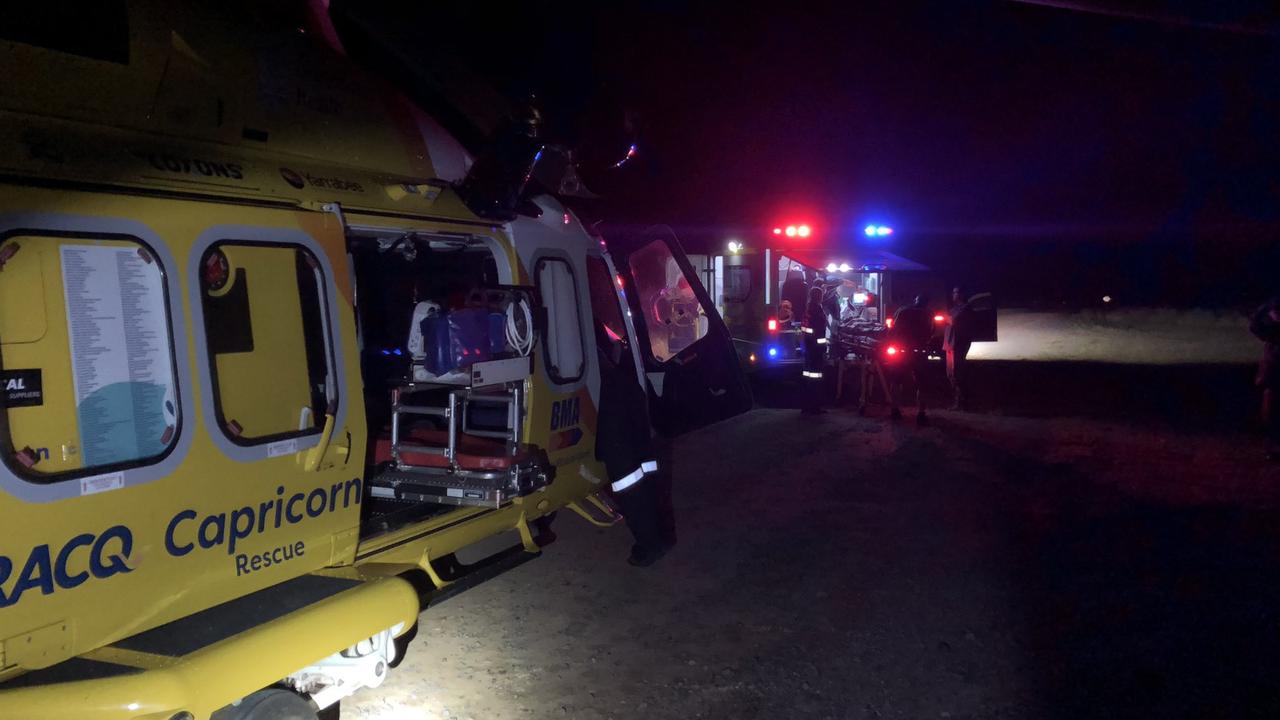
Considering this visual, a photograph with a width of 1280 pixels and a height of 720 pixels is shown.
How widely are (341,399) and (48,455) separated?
1.20m

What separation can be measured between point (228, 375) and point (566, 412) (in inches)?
→ 88.6

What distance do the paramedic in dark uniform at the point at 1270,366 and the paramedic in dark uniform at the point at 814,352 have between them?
5061mm

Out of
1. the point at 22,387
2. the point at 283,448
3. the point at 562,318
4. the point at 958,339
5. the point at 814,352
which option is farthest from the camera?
the point at 958,339

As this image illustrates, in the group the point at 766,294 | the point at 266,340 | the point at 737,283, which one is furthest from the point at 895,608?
the point at 737,283

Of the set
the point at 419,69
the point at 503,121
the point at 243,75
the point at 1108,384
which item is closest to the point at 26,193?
the point at 243,75

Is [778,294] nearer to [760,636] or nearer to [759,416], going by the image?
[759,416]

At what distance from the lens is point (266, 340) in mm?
3705

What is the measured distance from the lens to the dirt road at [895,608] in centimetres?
454

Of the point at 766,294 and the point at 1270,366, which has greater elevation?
the point at 766,294

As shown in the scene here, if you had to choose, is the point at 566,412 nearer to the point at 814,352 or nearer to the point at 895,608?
the point at 895,608

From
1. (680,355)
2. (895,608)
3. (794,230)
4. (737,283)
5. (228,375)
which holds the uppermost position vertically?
(794,230)

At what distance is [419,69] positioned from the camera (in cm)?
529

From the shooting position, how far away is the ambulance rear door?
21.4 feet

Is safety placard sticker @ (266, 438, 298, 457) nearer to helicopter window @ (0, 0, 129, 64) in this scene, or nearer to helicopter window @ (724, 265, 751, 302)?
helicopter window @ (0, 0, 129, 64)
